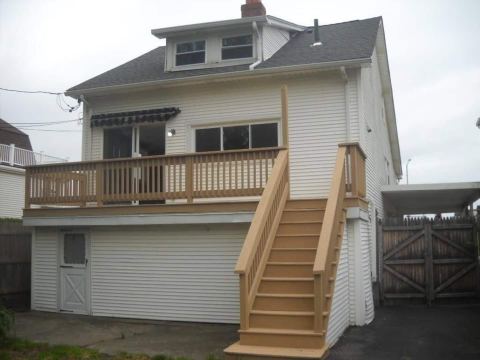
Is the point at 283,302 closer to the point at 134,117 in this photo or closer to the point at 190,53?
the point at 134,117

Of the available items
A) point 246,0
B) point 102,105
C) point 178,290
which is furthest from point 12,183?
point 178,290

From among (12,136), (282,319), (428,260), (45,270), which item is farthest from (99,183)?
(12,136)

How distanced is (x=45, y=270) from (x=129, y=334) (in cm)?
372

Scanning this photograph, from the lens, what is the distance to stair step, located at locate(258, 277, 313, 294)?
7.64m

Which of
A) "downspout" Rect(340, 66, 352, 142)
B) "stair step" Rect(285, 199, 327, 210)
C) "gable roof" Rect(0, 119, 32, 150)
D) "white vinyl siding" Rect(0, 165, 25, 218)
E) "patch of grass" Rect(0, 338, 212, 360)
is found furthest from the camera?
"gable roof" Rect(0, 119, 32, 150)

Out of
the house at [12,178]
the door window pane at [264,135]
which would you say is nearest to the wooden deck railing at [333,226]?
the door window pane at [264,135]

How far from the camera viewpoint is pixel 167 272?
35.6 ft

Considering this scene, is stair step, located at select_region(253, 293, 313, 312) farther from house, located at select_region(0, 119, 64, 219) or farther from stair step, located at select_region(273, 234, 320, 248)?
house, located at select_region(0, 119, 64, 219)

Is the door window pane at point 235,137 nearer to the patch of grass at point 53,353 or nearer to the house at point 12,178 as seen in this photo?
the patch of grass at point 53,353

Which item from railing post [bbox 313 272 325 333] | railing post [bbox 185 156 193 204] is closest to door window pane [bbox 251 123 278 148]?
railing post [bbox 185 156 193 204]

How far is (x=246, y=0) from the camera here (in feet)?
52.5

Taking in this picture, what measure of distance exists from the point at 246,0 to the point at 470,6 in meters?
6.77

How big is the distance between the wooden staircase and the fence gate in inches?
182

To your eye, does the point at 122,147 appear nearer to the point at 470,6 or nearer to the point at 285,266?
the point at 285,266
